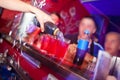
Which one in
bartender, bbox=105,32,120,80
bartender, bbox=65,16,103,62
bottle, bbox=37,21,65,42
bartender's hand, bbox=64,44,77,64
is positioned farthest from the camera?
bottle, bbox=37,21,65,42

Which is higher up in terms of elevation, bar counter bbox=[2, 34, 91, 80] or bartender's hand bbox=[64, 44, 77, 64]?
bartender's hand bbox=[64, 44, 77, 64]

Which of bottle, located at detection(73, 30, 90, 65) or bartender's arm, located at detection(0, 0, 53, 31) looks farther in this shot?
bartender's arm, located at detection(0, 0, 53, 31)

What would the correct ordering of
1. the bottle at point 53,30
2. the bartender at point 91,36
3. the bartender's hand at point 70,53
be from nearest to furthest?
the bartender at point 91,36 < the bartender's hand at point 70,53 < the bottle at point 53,30

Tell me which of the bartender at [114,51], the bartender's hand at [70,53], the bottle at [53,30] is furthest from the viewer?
the bottle at [53,30]

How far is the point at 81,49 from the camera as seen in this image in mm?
1042

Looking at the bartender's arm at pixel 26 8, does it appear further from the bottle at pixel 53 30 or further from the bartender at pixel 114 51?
the bartender at pixel 114 51

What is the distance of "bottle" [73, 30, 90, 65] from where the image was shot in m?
1.01

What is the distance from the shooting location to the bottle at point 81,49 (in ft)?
3.31

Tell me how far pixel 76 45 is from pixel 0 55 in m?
1.25

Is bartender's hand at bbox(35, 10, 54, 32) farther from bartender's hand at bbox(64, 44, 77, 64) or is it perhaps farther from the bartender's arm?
bartender's hand at bbox(64, 44, 77, 64)

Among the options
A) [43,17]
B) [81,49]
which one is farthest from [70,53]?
[43,17]

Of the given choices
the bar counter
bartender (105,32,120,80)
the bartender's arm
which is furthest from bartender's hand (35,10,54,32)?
bartender (105,32,120,80)

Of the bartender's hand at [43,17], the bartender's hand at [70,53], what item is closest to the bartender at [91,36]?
the bartender's hand at [70,53]

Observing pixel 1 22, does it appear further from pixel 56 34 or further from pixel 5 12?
pixel 56 34
